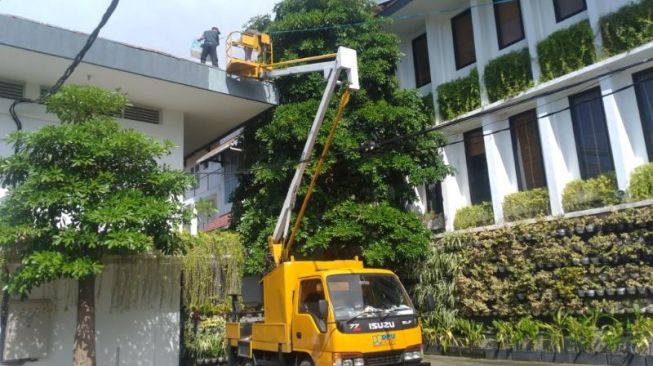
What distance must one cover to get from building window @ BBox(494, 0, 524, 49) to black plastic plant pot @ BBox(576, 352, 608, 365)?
8.50 m

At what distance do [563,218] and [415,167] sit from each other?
3883 millimetres

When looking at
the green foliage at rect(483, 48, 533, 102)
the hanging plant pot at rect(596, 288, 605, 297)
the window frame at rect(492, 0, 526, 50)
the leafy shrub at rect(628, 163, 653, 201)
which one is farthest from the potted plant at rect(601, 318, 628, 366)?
the window frame at rect(492, 0, 526, 50)

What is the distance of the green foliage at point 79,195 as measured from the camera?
893 centimetres

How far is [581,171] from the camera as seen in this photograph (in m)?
13.3

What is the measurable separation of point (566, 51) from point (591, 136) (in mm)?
2188

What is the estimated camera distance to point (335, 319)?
8.55m

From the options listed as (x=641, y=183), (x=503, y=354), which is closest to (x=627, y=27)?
(x=641, y=183)

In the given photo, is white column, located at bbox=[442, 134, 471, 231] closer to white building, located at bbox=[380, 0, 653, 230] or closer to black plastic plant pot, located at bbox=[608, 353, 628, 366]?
white building, located at bbox=[380, 0, 653, 230]

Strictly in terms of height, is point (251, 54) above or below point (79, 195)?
above

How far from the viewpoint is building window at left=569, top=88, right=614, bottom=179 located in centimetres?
1291

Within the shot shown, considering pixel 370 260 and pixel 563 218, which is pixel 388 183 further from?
pixel 563 218

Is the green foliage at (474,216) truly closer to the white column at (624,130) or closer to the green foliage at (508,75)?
the green foliage at (508,75)

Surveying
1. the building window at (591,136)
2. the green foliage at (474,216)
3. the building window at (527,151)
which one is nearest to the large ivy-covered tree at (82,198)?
the green foliage at (474,216)

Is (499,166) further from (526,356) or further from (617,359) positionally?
(617,359)
